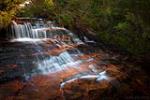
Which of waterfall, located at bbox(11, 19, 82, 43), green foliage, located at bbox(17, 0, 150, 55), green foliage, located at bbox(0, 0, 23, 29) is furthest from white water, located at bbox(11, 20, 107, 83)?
green foliage, located at bbox(17, 0, 150, 55)

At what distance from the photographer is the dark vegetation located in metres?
9.23

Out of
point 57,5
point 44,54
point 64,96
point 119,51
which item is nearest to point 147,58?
point 119,51

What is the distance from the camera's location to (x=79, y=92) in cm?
627

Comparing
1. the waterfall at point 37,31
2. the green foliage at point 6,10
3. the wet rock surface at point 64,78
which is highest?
the green foliage at point 6,10

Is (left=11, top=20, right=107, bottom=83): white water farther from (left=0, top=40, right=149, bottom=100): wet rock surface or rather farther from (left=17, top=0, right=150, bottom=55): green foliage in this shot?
(left=17, top=0, right=150, bottom=55): green foliage

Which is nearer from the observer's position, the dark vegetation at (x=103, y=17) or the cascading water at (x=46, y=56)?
the cascading water at (x=46, y=56)

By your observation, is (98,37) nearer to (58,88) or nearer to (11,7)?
(11,7)

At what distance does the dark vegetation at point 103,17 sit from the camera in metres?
9.23

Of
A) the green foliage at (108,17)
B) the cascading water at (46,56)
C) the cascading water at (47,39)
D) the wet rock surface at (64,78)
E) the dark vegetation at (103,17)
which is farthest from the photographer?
the dark vegetation at (103,17)

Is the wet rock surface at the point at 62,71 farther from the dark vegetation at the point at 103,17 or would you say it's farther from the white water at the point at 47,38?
the dark vegetation at the point at 103,17

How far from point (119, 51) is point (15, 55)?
5.03 metres

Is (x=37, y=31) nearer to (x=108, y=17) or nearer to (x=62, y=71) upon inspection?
(x=108, y=17)

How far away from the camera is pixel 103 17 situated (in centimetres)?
1262

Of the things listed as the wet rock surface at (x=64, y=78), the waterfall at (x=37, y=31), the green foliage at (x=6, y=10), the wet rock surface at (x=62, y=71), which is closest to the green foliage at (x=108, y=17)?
the waterfall at (x=37, y=31)
